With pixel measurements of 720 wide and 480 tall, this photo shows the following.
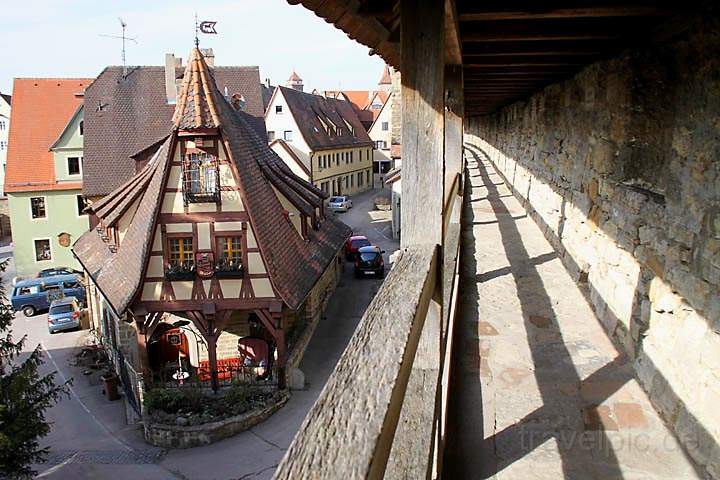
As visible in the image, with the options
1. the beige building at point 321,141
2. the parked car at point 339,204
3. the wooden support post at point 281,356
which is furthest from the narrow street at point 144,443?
the parked car at point 339,204

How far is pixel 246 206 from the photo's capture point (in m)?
11.7

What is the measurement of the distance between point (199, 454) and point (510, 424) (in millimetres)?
9411

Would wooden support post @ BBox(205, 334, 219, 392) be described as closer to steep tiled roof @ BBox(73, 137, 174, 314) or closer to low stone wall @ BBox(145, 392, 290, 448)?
low stone wall @ BBox(145, 392, 290, 448)

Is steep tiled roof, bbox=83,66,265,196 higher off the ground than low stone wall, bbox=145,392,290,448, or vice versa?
steep tiled roof, bbox=83,66,265,196

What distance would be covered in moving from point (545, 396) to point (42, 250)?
78.9 feet

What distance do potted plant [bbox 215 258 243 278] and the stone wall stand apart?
24.9 feet

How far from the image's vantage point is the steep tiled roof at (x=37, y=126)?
906 inches

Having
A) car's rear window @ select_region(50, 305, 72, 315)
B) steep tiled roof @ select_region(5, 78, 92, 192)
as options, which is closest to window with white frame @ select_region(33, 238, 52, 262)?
steep tiled roof @ select_region(5, 78, 92, 192)

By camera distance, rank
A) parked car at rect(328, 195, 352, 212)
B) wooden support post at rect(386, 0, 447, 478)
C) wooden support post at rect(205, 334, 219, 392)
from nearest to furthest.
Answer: wooden support post at rect(386, 0, 447, 478), wooden support post at rect(205, 334, 219, 392), parked car at rect(328, 195, 352, 212)

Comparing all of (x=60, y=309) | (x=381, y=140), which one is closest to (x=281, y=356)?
(x=60, y=309)

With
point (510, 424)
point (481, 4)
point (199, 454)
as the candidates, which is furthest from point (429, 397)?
point (199, 454)

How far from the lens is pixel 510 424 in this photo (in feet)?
8.85

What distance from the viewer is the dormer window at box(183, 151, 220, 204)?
455 inches

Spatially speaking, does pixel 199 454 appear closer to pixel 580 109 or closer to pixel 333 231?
pixel 333 231
